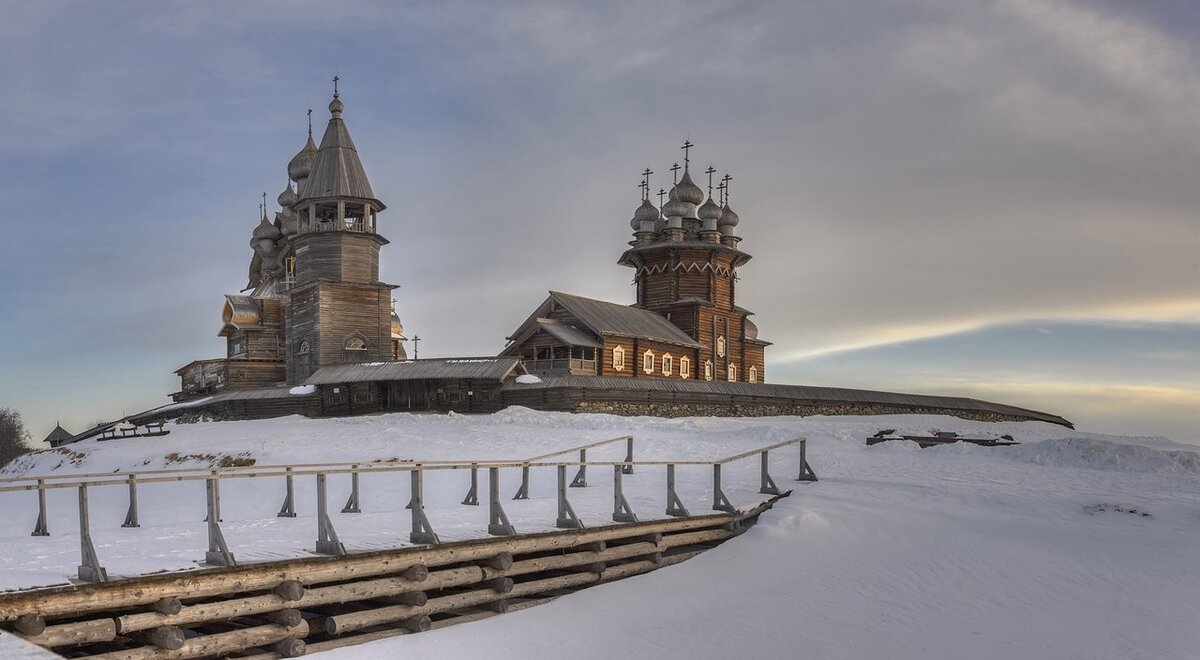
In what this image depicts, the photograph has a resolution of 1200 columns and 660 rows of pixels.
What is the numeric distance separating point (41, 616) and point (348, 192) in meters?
35.4

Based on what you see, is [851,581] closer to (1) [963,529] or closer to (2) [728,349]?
(1) [963,529]

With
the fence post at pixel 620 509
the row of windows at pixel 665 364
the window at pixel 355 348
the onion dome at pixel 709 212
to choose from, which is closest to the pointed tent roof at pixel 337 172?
the window at pixel 355 348

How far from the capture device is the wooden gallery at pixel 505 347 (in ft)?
119

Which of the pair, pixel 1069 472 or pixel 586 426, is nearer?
pixel 1069 472

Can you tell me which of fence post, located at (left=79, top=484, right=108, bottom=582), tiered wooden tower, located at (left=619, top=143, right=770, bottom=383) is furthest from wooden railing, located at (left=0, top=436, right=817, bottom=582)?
tiered wooden tower, located at (left=619, top=143, right=770, bottom=383)

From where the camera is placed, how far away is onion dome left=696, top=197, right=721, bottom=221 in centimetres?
5322

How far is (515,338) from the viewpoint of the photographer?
41125 mm

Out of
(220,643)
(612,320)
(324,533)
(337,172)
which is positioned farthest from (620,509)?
(337,172)

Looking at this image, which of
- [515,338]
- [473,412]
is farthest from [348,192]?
[473,412]

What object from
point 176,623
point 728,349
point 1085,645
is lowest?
point 1085,645

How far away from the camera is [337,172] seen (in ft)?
139

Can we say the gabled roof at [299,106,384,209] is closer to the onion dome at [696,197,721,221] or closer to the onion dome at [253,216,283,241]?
the onion dome at [253,216,283,241]

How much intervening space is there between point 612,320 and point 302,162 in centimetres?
2108

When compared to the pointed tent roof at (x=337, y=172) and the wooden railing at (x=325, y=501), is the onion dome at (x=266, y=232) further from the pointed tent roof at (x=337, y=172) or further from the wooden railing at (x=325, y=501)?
the wooden railing at (x=325, y=501)
